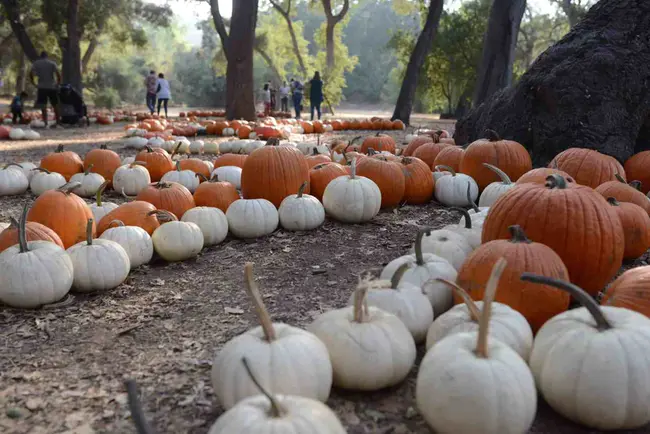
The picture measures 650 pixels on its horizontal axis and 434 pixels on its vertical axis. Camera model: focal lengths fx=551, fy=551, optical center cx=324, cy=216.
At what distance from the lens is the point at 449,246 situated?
10.3ft

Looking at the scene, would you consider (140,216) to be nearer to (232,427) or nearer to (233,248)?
(233,248)

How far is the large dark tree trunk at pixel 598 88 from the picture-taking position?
5.26 meters

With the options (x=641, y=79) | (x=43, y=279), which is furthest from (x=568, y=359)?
(x=641, y=79)

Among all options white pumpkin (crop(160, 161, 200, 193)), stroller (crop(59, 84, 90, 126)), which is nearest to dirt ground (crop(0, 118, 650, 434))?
white pumpkin (crop(160, 161, 200, 193))

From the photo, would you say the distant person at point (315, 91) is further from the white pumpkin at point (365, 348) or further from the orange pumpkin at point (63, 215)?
the white pumpkin at point (365, 348)

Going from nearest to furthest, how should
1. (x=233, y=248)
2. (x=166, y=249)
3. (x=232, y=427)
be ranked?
(x=232, y=427)
(x=166, y=249)
(x=233, y=248)

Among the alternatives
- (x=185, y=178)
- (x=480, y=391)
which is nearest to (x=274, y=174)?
(x=185, y=178)

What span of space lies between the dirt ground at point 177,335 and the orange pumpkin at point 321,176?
2.24ft

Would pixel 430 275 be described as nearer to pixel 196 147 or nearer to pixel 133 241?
pixel 133 241

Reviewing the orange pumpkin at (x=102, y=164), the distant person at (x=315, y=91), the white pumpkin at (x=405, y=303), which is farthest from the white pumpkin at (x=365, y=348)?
the distant person at (x=315, y=91)

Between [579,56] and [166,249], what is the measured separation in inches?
174

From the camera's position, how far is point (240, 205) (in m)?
4.35

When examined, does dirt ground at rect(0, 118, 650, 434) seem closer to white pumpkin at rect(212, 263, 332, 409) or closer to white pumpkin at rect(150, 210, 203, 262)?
white pumpkin at rect(150, 210, 203, 262)

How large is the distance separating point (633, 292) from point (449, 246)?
962 mm
